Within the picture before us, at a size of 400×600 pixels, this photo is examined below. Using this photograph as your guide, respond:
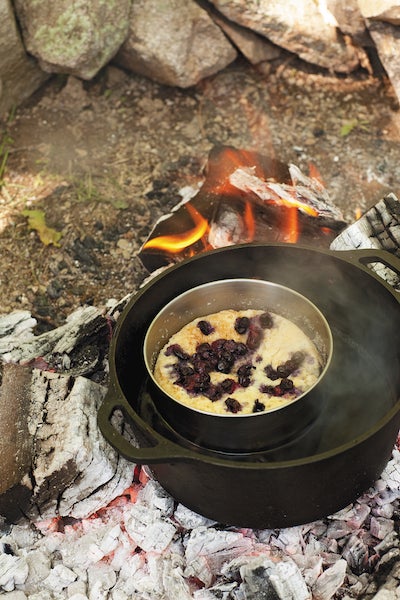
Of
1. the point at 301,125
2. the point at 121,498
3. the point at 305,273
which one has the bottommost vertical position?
the point at 121,498

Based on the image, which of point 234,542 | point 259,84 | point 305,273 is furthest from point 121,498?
point 259,84

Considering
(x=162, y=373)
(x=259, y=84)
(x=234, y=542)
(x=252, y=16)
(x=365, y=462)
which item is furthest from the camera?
(x=259, y=84)

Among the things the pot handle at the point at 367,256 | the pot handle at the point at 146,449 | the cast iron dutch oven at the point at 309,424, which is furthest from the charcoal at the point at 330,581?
the pot handle at the point at 367,256

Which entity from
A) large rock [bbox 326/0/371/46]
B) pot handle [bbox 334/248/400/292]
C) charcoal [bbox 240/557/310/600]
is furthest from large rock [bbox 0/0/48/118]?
charcoal [bbox 240/557/310/600]

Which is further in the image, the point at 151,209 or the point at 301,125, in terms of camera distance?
the point at 301,125

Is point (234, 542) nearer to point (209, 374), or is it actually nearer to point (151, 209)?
point (209, 374)

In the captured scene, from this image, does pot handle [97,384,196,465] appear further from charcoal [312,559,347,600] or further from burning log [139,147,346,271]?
burning log [139,147,346,271]

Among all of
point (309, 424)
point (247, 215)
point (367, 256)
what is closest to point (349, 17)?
point (247, 215)
